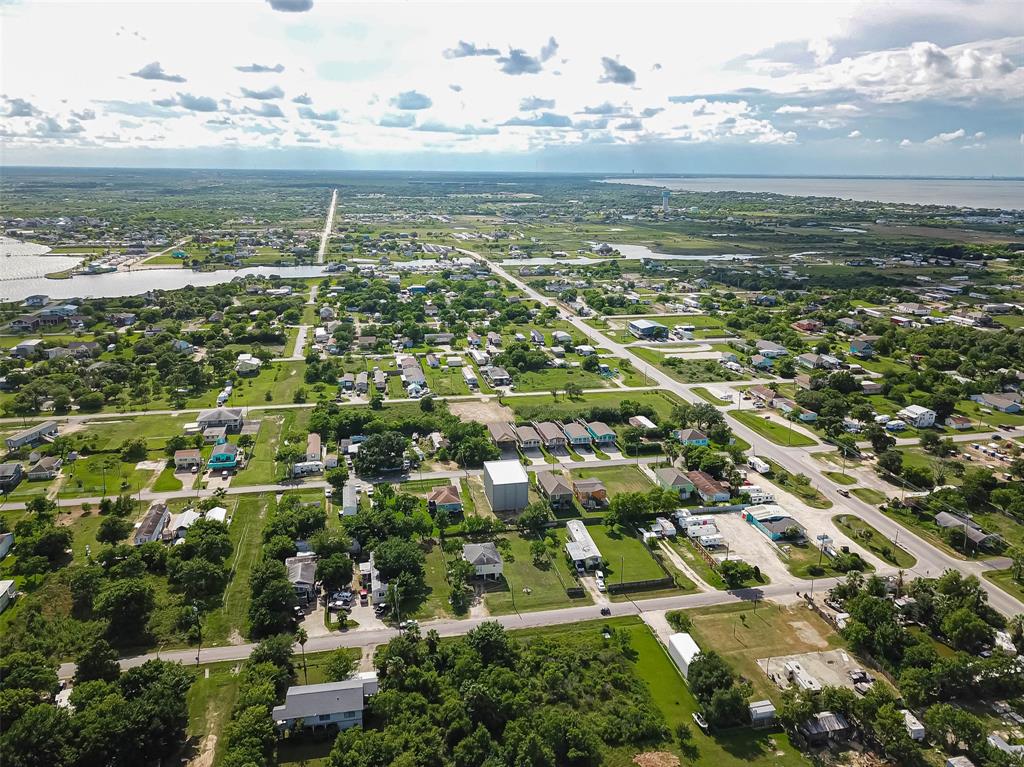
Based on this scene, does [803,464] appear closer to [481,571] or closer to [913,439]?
[913,439]

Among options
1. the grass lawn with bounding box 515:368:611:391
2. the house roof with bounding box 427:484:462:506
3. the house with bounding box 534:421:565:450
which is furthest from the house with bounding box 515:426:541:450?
the grass lawn with bounding box 515:368:611:391

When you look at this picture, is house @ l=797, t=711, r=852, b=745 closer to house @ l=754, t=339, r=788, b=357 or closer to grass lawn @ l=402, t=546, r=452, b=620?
grass lawn @ l=402, t=546, r=452, b=620

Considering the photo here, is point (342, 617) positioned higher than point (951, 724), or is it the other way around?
point (951, 724)

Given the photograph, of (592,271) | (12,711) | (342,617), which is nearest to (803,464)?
(342,617)

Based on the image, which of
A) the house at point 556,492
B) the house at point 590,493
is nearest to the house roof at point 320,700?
the house at point 556,492

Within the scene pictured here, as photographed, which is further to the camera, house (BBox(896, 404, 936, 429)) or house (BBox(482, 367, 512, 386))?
house (BBox(482, 367, 512, 386))

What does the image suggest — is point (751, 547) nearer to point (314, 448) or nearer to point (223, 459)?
point (314, 448)

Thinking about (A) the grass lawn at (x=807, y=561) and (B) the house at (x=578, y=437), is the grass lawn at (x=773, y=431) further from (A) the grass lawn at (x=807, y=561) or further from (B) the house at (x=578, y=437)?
(A) the grass lawn at (x=807, y=561)
